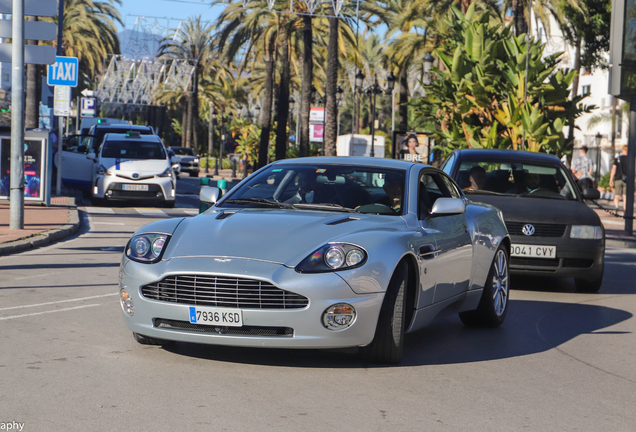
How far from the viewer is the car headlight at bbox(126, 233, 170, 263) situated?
597cm

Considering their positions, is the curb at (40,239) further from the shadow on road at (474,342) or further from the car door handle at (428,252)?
the car door handle at (428,252)

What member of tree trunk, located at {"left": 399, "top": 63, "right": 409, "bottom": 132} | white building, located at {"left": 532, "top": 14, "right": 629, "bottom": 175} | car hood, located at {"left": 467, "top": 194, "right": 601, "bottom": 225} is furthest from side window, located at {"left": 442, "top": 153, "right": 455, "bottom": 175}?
white building, located at {"left": 532, "top": 14, "right": 629, "bottom": 175}

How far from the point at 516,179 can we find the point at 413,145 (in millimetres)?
18187

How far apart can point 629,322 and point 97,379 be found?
542 centimetres

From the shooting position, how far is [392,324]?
19.4ft

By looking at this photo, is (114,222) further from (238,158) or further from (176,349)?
(238,158)

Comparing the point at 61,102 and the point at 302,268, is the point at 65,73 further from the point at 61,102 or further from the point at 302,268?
the point at 302,268

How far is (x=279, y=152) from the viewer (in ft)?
131

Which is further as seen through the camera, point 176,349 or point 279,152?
point 279,152

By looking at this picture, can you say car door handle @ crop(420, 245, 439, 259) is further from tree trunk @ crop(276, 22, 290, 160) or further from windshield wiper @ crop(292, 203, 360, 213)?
tree trunk @ crop(276, 22, 290, 160)

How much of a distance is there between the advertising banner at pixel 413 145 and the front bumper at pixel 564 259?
19.1m

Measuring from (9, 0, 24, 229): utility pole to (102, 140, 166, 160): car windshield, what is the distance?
27.1 feet

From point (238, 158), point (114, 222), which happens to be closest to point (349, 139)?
point (238, 158)

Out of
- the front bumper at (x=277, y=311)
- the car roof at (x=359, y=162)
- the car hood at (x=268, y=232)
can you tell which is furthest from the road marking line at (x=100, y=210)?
the front bumper at (x=277, y=311)
